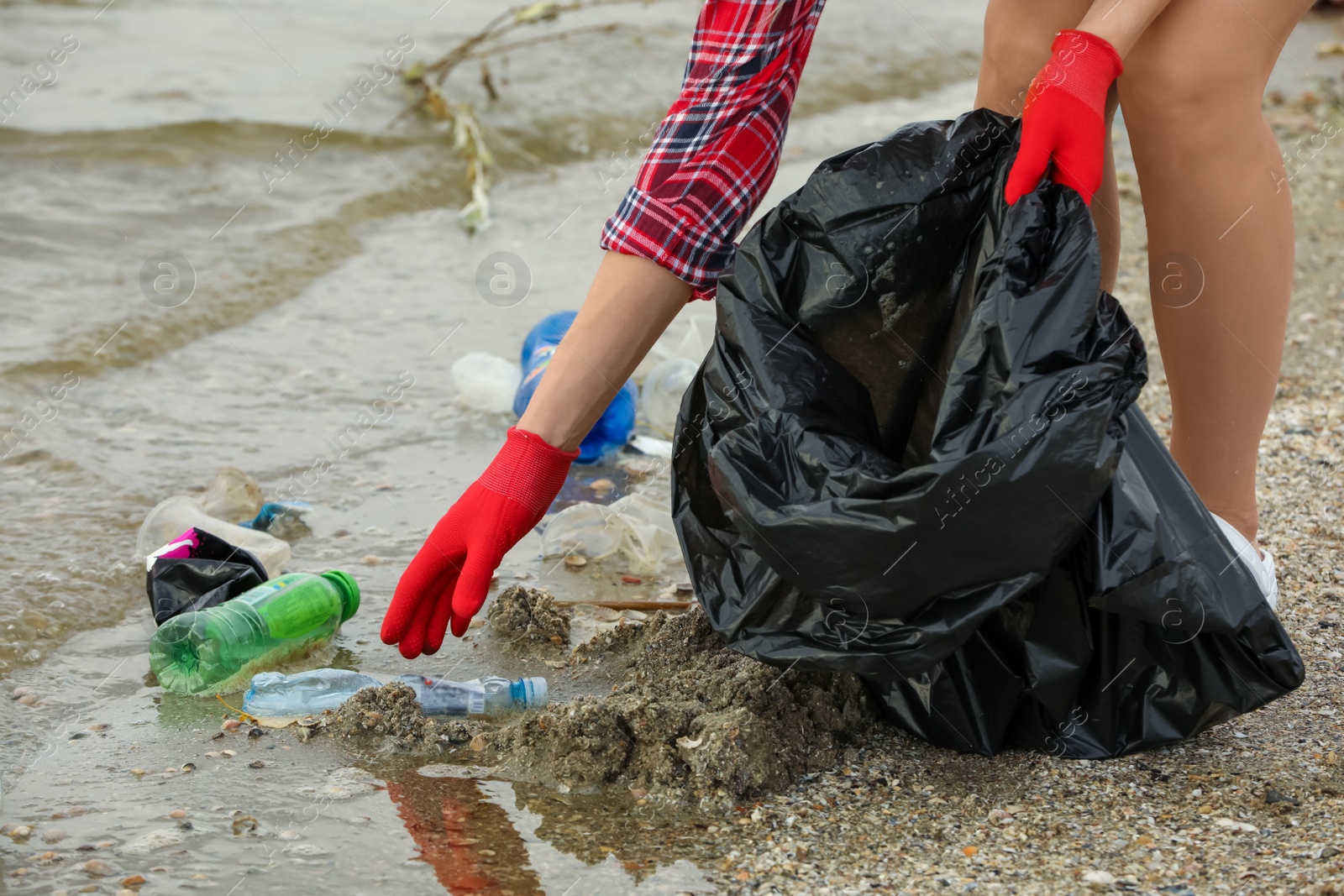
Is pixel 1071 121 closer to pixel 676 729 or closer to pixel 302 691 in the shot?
pixel 676 729

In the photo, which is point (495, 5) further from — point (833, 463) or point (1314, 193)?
point (833, 463)

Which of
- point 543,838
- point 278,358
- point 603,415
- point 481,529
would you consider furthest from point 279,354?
point 543,838

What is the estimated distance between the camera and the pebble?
4.69ft

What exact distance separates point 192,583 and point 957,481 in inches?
53.7

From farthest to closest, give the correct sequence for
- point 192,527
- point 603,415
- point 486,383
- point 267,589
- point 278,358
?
point 278,358 < point 486,383 < point 603,415 < point 192,527 < point 267,589

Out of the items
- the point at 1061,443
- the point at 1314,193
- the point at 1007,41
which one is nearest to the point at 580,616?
the point at 1061,443

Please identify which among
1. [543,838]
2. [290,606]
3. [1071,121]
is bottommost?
[543,838]

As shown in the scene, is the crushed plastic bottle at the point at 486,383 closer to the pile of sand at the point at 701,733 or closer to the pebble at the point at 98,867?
the pile of sand at the point at 701,733

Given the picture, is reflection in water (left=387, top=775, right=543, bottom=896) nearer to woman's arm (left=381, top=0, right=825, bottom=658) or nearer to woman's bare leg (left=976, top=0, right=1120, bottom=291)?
woman's arm (left=381, top=0, right=825, bottom=658)

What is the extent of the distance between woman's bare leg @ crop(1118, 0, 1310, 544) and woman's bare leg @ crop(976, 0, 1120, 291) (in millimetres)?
90

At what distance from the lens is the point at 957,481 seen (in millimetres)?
1334

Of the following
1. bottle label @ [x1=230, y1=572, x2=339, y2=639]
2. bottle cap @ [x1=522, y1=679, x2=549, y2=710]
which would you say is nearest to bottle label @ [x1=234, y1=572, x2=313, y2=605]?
bottle label @ [x1=230, y1=572, x2=339, y2=639]

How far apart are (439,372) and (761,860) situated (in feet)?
7.31

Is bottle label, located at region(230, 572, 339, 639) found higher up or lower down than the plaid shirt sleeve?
lower down
